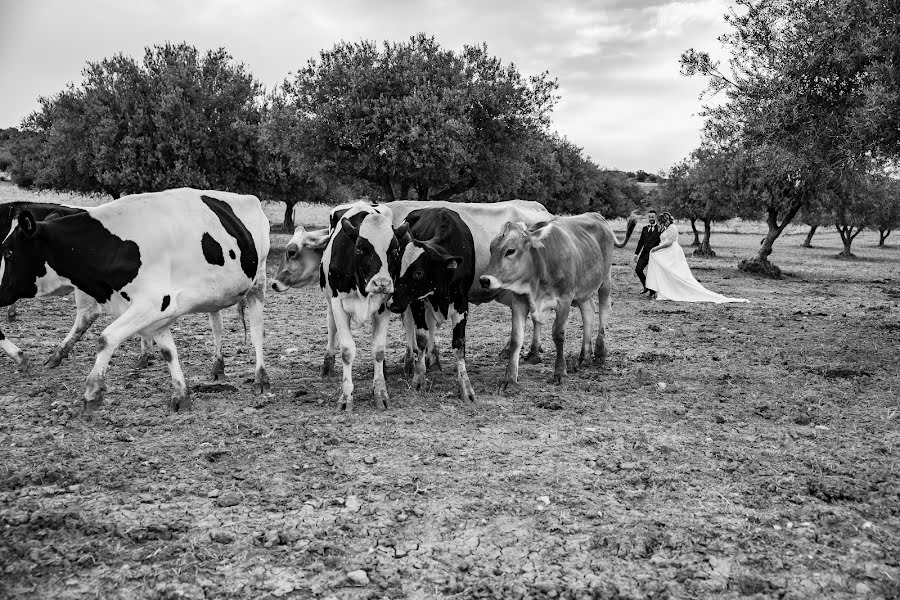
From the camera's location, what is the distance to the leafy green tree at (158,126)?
2267 cm

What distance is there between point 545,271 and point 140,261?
462 centimetres

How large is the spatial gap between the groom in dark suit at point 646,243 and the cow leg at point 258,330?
11.8 m

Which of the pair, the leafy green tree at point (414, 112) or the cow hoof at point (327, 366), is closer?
the cow hoof at point (327, 366)

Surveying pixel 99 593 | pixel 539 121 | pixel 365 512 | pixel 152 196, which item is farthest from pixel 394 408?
pixel 539 121

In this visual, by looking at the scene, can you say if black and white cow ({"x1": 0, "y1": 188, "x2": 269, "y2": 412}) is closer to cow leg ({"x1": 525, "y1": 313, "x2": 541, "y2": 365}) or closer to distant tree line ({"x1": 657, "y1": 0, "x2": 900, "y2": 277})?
cow leg ({"x1": 525, "y1": 313, "x2": 541, "y2": 365})

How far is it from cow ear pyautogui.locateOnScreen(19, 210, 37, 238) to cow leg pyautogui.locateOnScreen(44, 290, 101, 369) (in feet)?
8.00

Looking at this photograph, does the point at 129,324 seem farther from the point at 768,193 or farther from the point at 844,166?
the point at 768,193

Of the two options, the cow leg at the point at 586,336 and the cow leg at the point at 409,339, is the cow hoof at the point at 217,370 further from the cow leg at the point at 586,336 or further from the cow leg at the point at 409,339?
the cow leg at the point at 586,336

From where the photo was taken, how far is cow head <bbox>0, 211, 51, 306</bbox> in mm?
6504

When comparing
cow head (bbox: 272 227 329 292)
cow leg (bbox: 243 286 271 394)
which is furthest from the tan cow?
cow leg (bbox: 243 286 271 394)

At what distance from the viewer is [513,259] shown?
820 centimetres

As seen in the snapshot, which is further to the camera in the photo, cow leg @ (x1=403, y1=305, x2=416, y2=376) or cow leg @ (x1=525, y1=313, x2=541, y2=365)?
cow leg @ (x1=525, y1=313, x2=541, y2=365)

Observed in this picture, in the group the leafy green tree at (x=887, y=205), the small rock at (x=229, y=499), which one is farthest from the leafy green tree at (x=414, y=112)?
the leafy green tree at (x=887, y=205)

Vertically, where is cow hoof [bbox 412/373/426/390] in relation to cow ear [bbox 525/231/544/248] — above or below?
below
